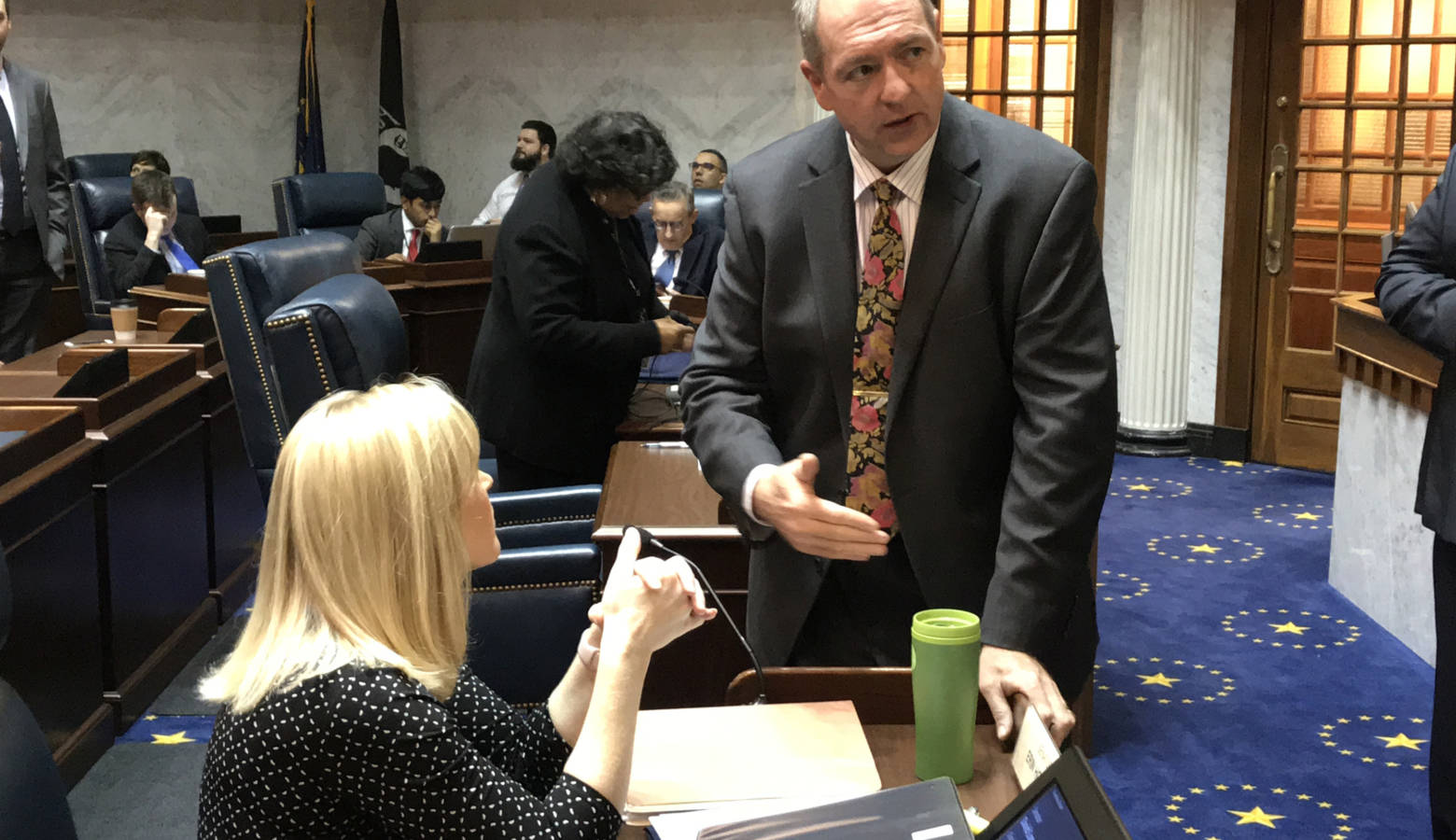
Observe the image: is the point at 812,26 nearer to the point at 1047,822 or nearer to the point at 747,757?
the point at 747,757

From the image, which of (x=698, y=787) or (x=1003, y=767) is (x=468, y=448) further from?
(x=1003, y=767)

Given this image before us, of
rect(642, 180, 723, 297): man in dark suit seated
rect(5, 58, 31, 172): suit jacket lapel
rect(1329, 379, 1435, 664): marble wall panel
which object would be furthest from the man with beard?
rect(1329, 379, 1435, 664): marble wall panel

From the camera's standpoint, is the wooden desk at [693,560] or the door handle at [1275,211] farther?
the door handle at [1275,211]

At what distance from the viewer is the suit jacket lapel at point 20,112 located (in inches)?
188

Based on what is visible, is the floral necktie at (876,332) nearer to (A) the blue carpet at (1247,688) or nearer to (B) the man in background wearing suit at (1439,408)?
(B) the man in background wearing suit at (1439,408)

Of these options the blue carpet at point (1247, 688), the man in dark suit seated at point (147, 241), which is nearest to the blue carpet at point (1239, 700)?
the blue carpet at point (1247, 688)

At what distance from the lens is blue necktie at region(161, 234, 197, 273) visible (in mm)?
6402

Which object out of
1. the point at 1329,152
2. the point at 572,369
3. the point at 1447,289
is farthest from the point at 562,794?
the point at 1329,152

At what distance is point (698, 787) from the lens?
130 centimetres

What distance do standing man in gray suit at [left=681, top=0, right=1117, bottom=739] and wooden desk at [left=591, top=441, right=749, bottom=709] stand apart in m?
0.86

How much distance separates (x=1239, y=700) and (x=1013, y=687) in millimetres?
2539

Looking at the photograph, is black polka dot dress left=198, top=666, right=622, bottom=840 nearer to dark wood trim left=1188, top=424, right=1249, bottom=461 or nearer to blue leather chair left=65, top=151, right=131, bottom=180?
dark wood trim left=1188, top=424, right=1249, bottom=461

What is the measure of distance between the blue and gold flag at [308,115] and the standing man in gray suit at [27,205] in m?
3.41

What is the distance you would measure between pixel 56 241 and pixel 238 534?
1.40m
